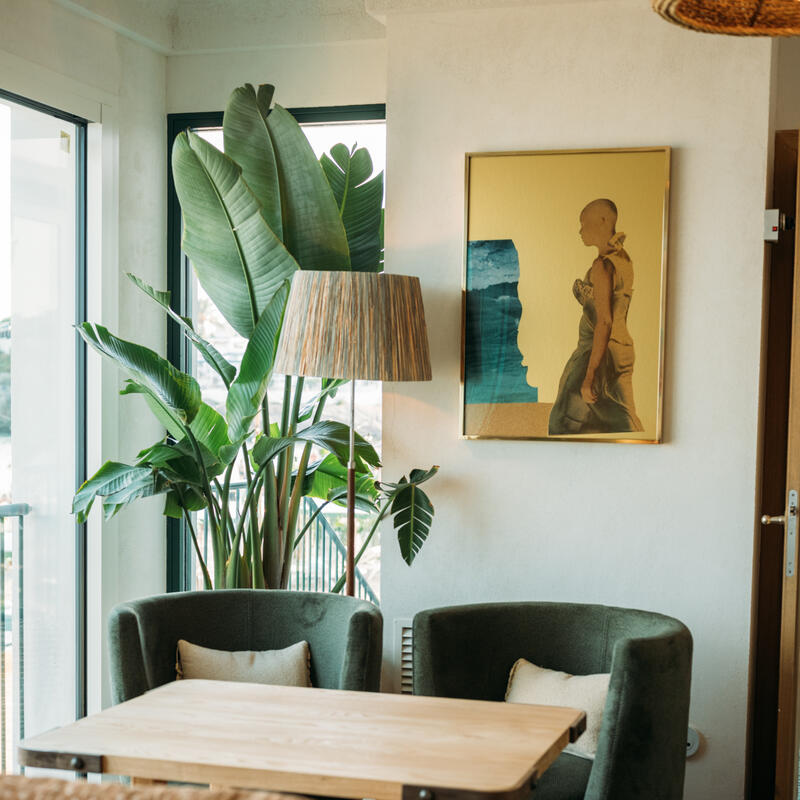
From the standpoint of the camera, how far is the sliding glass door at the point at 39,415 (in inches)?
139

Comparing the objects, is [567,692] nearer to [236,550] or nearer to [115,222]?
[236,550]

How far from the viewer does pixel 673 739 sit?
267 cm

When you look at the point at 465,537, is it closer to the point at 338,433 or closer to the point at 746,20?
the point at 338,433

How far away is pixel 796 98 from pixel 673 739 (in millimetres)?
2393

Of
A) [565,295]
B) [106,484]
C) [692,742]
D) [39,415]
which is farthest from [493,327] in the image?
[39,415]

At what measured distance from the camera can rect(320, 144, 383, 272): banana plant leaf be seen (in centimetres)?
360

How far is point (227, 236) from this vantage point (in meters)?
3.35

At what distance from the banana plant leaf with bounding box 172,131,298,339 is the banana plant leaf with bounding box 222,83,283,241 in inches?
5.9

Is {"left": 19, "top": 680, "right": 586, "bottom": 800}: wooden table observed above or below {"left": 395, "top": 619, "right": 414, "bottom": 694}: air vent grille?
above

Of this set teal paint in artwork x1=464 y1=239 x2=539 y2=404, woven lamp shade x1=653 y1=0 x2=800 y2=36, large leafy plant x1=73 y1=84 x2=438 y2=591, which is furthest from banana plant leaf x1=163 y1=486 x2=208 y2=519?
woven lamp shade x1=653 y1=0 x2=800 y2=36

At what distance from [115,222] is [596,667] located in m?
2.39

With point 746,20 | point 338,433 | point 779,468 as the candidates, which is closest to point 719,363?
point 779,468

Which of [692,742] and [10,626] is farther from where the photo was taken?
[10,626]

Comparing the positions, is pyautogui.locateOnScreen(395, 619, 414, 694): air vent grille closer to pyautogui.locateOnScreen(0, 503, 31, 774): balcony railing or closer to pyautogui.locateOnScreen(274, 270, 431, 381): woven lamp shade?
pyautogui.locateOnScreen(274, 270, 431, 381): woven lamp shade
